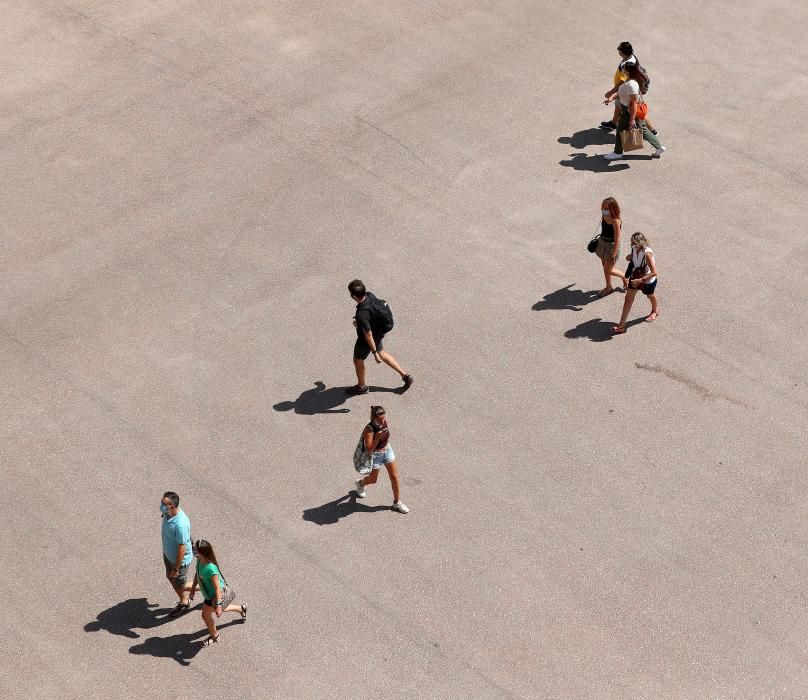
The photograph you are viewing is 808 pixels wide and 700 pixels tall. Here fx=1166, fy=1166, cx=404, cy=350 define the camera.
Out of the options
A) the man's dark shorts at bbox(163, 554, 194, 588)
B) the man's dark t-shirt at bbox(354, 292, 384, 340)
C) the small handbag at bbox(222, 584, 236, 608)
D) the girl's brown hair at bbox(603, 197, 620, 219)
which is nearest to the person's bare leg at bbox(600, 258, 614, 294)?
the girl's brown hair at bbox(603, 197, 620, 219)

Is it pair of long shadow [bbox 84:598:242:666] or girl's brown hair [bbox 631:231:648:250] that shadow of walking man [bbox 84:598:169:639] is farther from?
girl's brown hair [bbox 631:231:648:250]

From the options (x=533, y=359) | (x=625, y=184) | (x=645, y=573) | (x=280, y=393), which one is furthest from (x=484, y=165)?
(x=645, y=573)

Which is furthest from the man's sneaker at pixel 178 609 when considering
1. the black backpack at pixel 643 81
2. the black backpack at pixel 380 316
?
the black backpack at pixel 643 81

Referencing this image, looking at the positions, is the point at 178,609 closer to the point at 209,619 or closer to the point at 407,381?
the point at 209,619

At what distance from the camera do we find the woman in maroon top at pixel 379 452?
38.5 ft

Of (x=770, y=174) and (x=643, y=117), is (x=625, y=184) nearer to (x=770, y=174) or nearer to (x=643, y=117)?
(x=643, y=117)

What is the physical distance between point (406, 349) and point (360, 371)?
0.92 m

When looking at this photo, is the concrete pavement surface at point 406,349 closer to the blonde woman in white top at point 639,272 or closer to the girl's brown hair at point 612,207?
the blonde woman in white top at point 639,272

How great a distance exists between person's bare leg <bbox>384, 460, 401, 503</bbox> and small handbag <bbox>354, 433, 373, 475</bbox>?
18 cm

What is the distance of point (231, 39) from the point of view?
19.5 meters

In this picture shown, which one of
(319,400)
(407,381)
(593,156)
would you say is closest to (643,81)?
(593,156)

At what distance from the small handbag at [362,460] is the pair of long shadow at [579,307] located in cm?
371

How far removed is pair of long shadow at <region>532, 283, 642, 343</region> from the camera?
1454 centimetres

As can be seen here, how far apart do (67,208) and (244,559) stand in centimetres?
680
